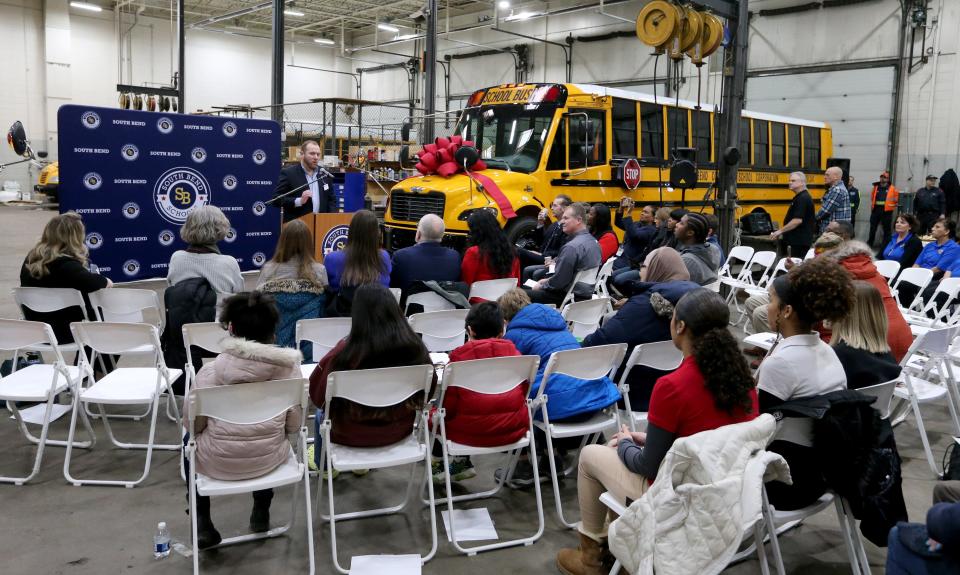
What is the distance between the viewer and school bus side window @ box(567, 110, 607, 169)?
978 cm

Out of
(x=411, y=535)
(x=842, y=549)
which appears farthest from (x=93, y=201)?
(x=842, y=549)

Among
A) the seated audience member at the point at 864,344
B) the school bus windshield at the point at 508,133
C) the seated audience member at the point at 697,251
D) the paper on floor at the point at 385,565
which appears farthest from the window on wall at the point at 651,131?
the paper on floor at the point at 385,565

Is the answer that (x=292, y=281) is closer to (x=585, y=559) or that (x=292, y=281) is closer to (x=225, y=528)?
(x=225, y=528)

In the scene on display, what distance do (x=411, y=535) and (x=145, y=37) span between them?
25481 millimetres

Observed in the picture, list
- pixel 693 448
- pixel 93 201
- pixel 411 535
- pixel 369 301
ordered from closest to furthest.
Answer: pixel 693 448
pixel 369 301
pixel 411 535
pixel 93 201

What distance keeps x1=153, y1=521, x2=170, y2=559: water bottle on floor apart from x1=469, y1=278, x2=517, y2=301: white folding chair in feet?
9.04

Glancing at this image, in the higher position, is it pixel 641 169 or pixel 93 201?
pixel 641 169

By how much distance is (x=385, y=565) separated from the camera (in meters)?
3.02

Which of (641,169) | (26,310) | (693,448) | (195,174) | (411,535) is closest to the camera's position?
(693,448)

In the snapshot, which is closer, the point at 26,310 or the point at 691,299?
the point at 691,299

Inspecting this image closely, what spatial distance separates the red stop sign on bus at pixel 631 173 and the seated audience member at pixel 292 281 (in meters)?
6.61

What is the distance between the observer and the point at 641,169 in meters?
10.6

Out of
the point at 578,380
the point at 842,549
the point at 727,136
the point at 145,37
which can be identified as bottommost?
the point at 842,549

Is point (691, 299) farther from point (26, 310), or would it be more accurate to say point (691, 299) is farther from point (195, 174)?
point (195, 174)
